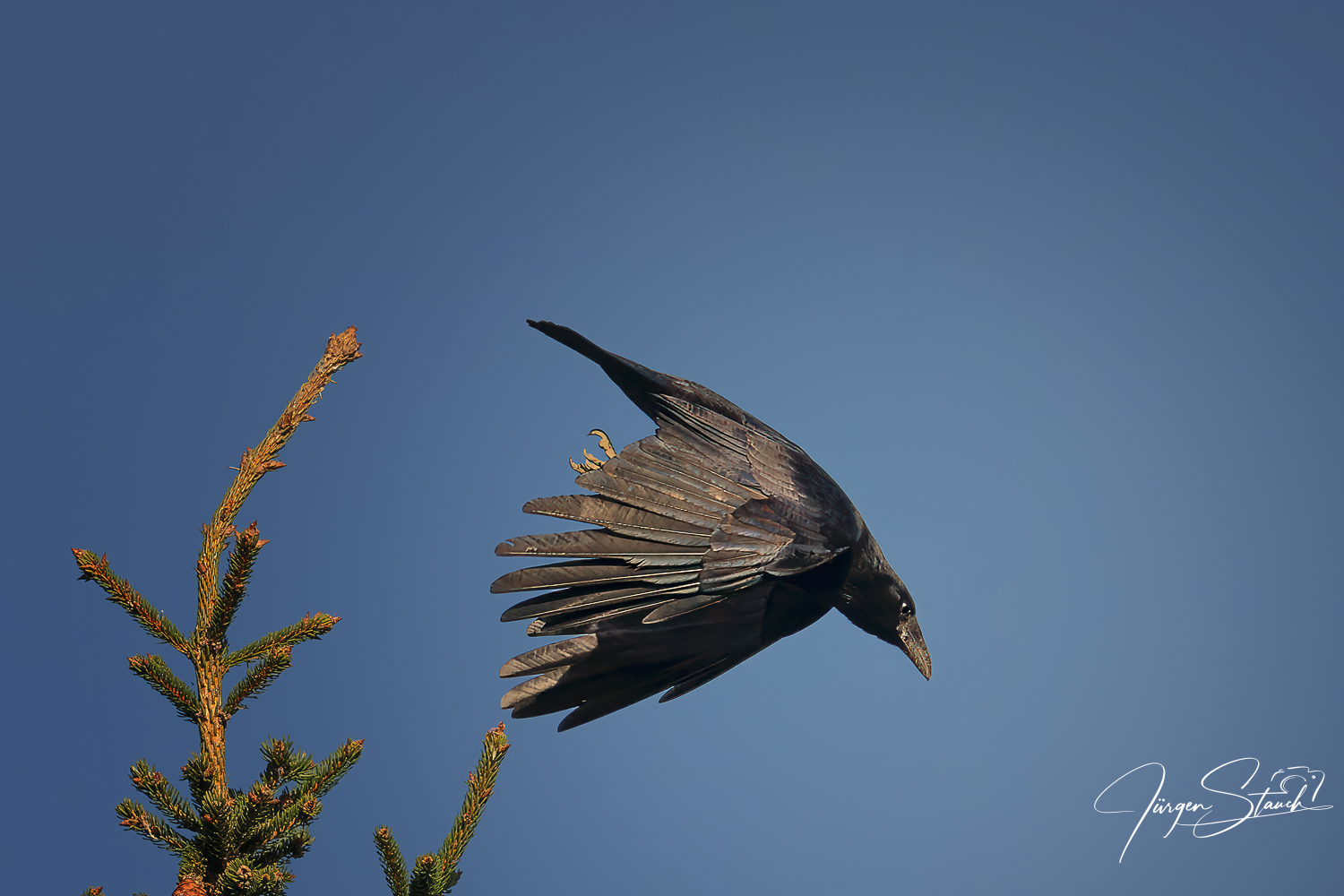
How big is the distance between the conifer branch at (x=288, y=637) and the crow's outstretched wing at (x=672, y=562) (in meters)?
0.85

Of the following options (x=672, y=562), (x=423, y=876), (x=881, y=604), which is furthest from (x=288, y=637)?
(x=881, y=604)

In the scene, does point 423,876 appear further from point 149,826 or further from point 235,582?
point 235,582

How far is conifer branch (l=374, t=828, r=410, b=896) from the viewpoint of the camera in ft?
9.91

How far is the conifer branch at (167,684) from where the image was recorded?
8.66 feet

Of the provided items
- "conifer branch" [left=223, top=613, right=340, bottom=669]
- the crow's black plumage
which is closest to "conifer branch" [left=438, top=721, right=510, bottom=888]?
the crow's black plumage

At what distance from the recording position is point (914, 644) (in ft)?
13.9

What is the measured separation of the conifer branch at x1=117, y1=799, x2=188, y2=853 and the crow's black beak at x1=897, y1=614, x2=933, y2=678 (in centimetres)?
280

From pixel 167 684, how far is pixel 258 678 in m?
0.23

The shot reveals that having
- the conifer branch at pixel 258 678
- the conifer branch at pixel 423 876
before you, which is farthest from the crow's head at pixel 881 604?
the conifer branch at pixel 258 678

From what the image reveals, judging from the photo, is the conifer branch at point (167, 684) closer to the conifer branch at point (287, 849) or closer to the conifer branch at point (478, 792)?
the conifer branch at point (287, 849)

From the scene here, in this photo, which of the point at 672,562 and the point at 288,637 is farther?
the point at 672,562

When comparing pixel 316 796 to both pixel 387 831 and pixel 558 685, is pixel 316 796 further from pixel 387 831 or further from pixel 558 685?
pixel 558 685

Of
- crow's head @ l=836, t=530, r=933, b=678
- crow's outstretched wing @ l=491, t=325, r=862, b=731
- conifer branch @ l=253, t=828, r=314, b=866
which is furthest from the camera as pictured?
crow's head @ l=836, t=530, r=933, b=678

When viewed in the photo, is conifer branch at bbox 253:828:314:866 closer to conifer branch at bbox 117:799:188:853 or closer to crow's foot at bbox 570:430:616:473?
conifer branch at bbox 117:799:188:853
